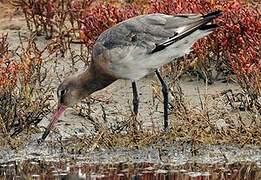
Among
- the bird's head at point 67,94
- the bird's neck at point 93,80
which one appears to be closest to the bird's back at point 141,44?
the bird's neck at point 93,80

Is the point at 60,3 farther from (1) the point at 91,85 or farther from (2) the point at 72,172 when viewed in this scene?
(2) the point at 72,172

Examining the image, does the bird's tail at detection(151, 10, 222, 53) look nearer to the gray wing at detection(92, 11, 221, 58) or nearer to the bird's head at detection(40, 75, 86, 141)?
the gray wing at detection(92, 11, 221, 58)

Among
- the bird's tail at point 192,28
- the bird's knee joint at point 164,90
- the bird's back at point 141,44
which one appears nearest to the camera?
the bird's back at point 141,44

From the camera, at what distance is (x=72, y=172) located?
10242 millimetres

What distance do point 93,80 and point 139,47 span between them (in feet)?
2.17

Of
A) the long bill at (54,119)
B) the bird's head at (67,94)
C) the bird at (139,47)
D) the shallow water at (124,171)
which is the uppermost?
the bird at (139,47)

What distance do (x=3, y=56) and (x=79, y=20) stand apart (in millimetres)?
1582

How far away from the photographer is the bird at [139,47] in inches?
431

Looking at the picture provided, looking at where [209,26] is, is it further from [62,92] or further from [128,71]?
[62,92]

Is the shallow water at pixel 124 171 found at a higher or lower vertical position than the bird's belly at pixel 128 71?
lower

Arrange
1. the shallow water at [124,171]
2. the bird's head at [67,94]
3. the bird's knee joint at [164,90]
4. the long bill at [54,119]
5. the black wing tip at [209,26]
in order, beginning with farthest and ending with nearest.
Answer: the bird's knee joint at [164,90] < the bird's head at [67,94] < the long bill at [54,119] < the black wing tip at [209,26] < the shallow water at [124,171]

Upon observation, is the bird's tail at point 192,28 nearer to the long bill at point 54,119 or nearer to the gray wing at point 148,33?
the gray wing at point 148,33

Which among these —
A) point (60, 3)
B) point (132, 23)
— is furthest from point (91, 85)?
point (60, 3)

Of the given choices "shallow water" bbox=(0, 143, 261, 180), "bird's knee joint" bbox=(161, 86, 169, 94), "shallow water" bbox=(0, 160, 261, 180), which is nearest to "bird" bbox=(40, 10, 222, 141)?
"bird's knee joint" bbox=(161, 86, 169, 94)
